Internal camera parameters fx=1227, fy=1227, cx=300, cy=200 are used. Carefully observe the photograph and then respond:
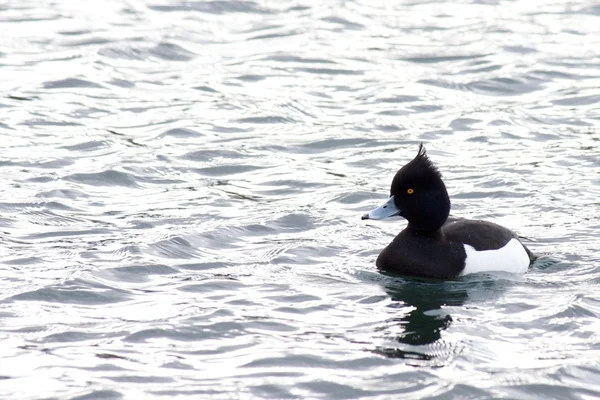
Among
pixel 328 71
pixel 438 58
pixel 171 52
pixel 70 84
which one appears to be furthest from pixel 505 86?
pixel 70 84

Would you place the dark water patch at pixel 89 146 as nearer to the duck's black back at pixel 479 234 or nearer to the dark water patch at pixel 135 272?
the dark water patch at pixel 135 272

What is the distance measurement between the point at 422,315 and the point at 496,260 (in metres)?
1.56

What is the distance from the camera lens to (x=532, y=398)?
773 centimetres

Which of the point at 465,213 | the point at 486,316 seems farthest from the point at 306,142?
the point at 486,316

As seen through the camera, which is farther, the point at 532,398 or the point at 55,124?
the point at 55,124

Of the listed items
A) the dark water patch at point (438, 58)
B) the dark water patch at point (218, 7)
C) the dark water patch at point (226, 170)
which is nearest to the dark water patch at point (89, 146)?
the dark water patch at point (226, 170)

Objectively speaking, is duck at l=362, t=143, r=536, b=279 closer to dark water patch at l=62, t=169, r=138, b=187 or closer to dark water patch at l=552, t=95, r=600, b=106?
dark water patch at l=62, t=169, r=138, b=187

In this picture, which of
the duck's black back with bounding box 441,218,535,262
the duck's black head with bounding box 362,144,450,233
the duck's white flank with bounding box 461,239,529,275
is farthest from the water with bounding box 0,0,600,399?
the duck's black head with bounding box 362,144,450,233

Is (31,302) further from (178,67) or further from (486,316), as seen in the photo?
(178,67)

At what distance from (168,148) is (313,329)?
19.8 feet

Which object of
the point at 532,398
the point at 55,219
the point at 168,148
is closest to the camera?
the point at 532,398

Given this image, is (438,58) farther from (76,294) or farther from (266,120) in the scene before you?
(76,294)

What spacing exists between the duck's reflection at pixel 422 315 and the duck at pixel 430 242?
0.20 metres

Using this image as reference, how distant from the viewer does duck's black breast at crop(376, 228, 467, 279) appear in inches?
409
